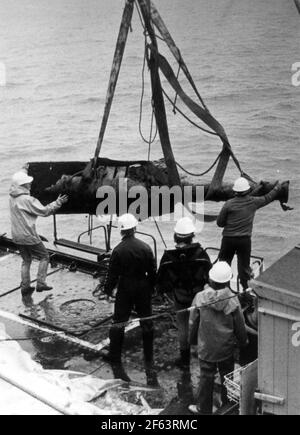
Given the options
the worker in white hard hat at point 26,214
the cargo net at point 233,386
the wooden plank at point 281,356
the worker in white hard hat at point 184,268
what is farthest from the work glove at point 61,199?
the wooden plank at point 281,356

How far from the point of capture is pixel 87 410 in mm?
6328

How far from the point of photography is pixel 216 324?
6.38 metres

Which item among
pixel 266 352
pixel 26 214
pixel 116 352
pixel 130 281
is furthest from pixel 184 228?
pixel 26 214

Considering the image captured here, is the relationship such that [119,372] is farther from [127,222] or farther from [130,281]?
[127,222]

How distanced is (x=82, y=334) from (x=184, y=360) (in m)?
1.56

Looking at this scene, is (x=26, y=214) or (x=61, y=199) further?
(x=61, y=199)

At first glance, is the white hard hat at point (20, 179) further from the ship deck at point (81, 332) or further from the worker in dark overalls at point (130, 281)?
the worker in dark overalls at point (130, 281)

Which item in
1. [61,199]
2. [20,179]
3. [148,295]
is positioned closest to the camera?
[148,295]

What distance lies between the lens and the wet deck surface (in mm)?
7523

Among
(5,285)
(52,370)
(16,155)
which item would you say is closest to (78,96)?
(16,155)

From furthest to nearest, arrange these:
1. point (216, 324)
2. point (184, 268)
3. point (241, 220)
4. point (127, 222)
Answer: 1. point (241, 220)
2. point (127, 222)
3. point (184, 268)
4. point (216, 324)

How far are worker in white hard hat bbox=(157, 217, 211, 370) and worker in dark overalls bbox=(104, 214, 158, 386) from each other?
8.2 inches

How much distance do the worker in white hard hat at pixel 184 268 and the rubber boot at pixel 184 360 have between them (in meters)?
0.54
